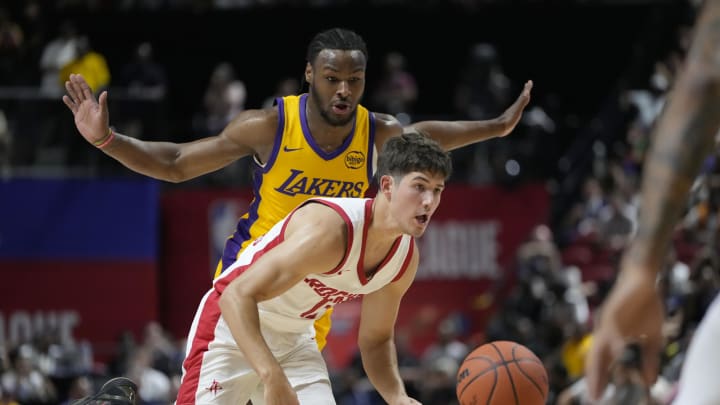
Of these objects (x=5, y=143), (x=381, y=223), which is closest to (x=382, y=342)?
(x=381, y=223)

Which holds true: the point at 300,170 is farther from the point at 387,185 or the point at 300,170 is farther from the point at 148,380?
the point at 148,380

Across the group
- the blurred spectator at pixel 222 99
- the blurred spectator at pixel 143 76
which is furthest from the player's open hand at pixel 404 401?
the blurred spectator at pixel 222 99

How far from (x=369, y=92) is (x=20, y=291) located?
6.15 meters

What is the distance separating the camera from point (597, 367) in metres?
2.55

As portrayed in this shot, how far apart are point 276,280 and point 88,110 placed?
1.90 m

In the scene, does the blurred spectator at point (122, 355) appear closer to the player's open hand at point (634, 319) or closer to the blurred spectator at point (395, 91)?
the blurred spectator at point (395, 91)

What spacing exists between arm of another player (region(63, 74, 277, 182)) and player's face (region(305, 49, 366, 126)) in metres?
0.28

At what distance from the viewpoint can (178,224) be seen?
51.9ft

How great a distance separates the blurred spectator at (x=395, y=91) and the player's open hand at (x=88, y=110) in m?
10.2

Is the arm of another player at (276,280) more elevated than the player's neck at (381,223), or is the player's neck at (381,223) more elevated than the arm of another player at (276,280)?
the player's neck at (381,223)

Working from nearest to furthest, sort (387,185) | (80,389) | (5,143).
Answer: (387,185) → (80,389) → (5,143)

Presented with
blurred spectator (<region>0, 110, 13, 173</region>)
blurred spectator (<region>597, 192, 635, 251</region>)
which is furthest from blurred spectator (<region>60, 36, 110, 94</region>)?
blurred spectator (<region>597, 192, 635, 251</region>)

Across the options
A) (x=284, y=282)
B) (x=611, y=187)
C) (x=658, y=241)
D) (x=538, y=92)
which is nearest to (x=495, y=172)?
(x=611, y=187)

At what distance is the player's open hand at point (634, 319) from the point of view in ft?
Result: 8.18
